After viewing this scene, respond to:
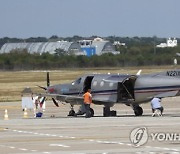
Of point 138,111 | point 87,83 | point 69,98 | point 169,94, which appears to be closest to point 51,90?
point 69,98

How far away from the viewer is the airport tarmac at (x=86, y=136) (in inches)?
955

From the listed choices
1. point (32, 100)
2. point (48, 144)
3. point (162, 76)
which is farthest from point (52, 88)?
point (48, 144)

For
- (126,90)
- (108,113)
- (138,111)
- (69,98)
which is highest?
(126,90)

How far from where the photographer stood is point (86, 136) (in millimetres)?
28906

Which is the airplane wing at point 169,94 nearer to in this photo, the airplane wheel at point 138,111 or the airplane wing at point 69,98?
the airplane wheel at point 138,111

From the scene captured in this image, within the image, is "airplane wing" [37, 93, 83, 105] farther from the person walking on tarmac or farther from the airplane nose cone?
the person walking on tarmac

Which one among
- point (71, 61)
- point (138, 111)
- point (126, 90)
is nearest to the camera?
point (126, 90)

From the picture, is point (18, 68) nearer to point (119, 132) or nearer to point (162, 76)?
point (162, 76)

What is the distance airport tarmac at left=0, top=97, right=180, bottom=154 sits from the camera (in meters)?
24.3

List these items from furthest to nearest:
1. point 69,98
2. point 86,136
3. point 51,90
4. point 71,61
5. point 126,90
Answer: point 71,61, point 51,90, point 69,98, point 126,90, point 86,136

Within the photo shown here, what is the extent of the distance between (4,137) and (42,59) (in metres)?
111

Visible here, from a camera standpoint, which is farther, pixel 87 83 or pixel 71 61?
pixel 71 61

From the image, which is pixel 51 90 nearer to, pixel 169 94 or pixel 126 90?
pixel 126 90

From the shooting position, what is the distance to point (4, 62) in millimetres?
138250
